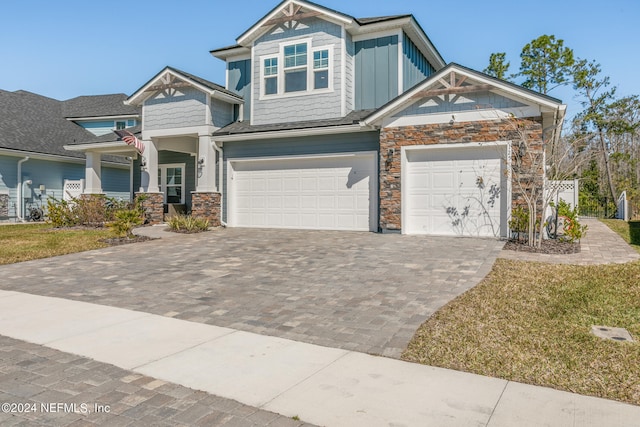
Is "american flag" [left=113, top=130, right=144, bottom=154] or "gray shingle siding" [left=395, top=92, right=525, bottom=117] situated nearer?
"gray shingle siding" [left=395, top=92, right=525, bottom=117]

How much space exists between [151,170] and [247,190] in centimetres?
401

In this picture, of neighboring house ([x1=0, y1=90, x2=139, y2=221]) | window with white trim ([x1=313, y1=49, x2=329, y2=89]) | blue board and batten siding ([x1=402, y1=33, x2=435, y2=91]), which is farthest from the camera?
neighboring house ([x1=0, y1=90, x2=139, y2=221])

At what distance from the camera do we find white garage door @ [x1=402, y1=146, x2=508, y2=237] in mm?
12312

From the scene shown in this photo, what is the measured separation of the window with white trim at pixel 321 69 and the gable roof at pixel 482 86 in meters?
2.82

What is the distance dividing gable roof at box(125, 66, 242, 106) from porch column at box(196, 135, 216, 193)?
64.1 inches

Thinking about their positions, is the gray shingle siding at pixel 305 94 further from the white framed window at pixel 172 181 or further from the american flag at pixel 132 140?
the white framed window at pixel 172 181

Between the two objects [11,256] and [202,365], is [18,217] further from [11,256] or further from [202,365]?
[202,365]

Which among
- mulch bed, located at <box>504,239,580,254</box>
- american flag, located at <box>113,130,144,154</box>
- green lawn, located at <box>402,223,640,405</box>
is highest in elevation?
american flag, located at <box>113,130,144,154</box>

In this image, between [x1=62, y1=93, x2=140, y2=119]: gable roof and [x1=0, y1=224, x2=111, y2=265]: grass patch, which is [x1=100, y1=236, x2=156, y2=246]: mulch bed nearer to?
[x1=0, y1=224, x2=111, y2=265]: grass patch

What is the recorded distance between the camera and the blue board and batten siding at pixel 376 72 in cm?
1508

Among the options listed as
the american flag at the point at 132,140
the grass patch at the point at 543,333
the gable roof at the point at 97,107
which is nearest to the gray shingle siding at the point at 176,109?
the american flag at the point at 132,140

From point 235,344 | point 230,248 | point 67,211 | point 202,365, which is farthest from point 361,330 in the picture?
point 67,211

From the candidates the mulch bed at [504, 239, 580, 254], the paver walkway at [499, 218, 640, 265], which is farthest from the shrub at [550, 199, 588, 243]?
the paver walkway at [499, 218, 640, 265]

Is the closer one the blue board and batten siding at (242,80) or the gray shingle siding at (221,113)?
the gray shingle siding at (221,113)
